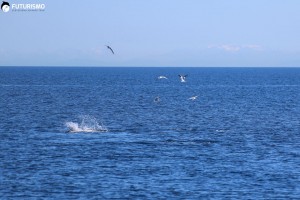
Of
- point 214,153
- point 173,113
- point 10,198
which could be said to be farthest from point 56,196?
point 173,113

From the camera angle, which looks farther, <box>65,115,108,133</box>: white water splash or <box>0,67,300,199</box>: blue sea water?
<box>65,115,108,133</box>: white water splash

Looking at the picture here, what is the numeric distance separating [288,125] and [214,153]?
2802 cm

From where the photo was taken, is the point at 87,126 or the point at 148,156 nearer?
the point at 148,156

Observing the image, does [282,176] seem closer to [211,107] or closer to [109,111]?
[109,111]

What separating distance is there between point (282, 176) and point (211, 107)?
7023 centimetres

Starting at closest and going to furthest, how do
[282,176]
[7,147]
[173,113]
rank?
[282,176]
[7,147]
[173,113]

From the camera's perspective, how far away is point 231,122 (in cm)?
9175

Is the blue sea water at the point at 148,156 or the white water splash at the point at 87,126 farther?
the white water splash at the point at 87,126

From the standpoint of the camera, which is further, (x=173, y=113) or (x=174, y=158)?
(x=173, y=113)

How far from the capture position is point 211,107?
121000mm

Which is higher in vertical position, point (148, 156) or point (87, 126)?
point (148, 156)

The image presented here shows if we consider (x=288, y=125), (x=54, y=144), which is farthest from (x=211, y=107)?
(x=54, y=144)

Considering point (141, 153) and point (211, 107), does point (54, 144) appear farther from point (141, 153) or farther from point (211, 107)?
point (211, 107)

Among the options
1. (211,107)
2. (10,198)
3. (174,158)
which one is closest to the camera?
(10,198)
